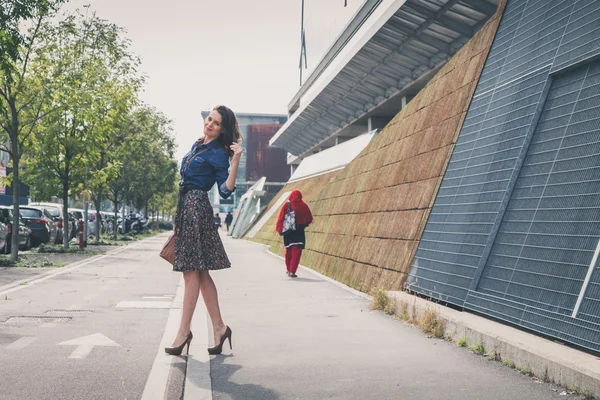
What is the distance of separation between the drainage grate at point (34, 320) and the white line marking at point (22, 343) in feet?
3.44

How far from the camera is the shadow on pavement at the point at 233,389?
464 centimetres

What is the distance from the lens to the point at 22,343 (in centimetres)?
638

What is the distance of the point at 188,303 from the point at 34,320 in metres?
2.87

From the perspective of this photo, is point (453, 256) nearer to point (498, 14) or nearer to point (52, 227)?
point (498, 14)

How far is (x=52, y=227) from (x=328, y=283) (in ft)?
→ 53.0

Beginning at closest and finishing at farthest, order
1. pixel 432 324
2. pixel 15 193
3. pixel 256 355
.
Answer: pixel 256 355 → pixel 432 324 → pixel 15 193

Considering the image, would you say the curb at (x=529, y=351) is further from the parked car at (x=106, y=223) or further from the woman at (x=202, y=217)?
the parked car at (x=106, y=223)

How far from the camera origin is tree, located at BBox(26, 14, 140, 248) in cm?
2172

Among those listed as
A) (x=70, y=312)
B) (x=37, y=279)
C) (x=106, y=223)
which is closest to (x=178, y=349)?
(x=70, y=312)

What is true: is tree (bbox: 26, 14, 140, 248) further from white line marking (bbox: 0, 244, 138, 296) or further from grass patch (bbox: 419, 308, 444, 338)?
grass patch (bbox: 419, 308, 444, 338)

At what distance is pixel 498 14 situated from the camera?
32.1 ft

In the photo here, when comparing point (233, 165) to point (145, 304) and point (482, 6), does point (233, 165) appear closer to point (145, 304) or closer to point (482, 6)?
point (145, 304)

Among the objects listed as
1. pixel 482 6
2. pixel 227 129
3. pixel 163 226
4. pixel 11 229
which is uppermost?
pixel 482 6

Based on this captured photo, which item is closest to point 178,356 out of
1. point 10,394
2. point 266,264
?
point 10,394
